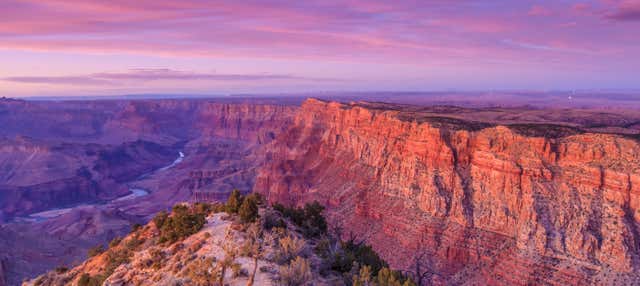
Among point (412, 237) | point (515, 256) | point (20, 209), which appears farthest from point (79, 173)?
point (515, 256)

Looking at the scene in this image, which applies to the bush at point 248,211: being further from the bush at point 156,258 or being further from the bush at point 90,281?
the bush at point 90,281

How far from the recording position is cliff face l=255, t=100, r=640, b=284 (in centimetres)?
3177

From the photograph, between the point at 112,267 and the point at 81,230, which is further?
the point at 81,230

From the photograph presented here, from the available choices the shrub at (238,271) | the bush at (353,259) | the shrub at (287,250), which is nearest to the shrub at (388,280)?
the bush at (353,259)

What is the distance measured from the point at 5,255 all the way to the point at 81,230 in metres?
26.2

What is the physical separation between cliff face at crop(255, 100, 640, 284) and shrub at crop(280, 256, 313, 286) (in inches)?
858

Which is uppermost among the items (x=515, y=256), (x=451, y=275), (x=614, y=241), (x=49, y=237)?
(x=614, y=241)

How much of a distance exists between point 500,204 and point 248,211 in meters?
23.6

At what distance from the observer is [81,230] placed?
7612cm

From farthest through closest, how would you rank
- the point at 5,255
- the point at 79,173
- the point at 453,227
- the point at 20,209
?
the point at 79,173 < the point at 20,209 < the point at 5,255 < the point at 453,227

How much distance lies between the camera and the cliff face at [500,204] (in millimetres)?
31766

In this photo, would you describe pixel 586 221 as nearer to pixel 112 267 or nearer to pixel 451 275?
pixel 451 275

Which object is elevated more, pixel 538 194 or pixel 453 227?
pixel 538 194

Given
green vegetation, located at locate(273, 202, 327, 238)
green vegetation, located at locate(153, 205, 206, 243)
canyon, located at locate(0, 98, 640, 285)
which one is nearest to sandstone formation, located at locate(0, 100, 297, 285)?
canyon, located at locate(0, 98, 640, 285)
